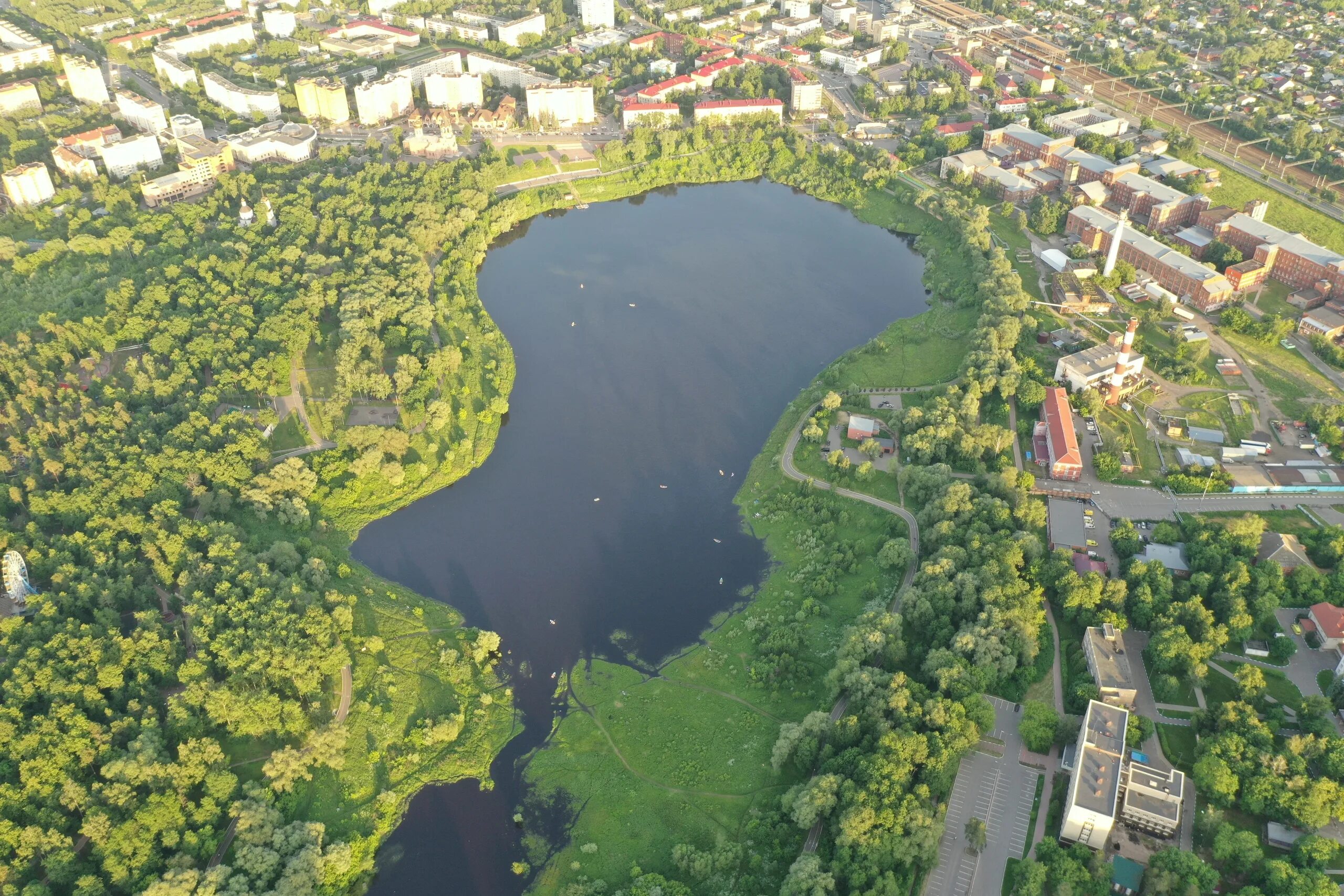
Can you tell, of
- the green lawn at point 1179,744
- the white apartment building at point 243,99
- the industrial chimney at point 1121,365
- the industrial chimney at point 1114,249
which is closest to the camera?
the green lawn at point 1179,744

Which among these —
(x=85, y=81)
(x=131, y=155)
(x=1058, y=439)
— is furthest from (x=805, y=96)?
(x=85, y=81)

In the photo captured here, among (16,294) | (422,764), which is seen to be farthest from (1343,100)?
(16,294)

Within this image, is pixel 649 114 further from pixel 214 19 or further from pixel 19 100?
pixel 19 100

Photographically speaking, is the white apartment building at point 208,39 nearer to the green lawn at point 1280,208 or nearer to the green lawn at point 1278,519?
the green lawn at point 1280,208

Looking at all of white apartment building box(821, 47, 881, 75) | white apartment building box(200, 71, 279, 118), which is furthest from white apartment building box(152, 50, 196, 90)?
white apartment building box(821, 47, 881, 75)

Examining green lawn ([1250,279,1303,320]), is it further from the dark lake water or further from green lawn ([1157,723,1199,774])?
green lawn ([1157,723,1199,774])

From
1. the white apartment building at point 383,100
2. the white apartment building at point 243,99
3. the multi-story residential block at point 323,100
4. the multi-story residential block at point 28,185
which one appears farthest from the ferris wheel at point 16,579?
the white apartment building at point 243,99

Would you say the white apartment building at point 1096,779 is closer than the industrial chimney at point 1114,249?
Yes
